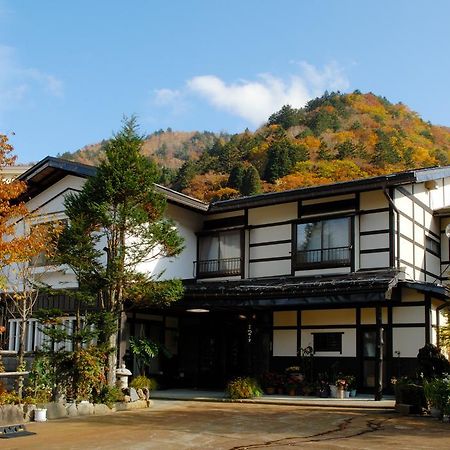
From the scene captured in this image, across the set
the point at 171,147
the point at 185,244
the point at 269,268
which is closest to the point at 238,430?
the point at 269,268

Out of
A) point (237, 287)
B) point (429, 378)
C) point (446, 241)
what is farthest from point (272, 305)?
point (446, 241)

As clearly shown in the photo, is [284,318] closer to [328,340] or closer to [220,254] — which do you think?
[328,340]

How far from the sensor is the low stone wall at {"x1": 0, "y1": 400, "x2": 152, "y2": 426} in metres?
11.9

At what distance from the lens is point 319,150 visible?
5153cm

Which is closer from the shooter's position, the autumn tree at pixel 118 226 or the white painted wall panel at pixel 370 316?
the autumn tree at pixel 118 226

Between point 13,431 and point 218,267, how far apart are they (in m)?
11.5

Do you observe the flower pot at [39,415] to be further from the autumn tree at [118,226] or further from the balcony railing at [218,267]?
the balcony railing at [218,267]

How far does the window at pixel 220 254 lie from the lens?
21.8 meters

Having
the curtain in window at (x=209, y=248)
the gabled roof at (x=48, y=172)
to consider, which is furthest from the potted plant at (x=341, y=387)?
the gabled roof at (x=48, y=172)

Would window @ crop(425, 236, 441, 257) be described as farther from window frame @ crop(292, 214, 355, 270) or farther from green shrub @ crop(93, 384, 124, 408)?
green shrub @ crop(93, 384, 124, 408)

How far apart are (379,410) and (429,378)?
1.42 m

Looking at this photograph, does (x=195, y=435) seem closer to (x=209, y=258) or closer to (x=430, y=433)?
(x=430, y=433)

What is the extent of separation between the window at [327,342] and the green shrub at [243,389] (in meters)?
2.63

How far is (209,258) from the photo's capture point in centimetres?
2245
